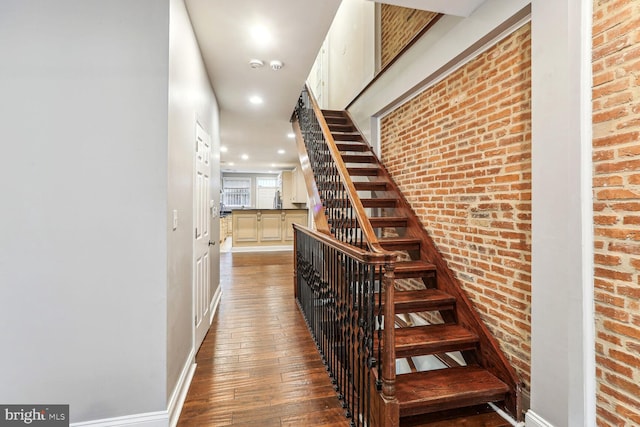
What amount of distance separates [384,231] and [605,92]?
Result: 8.26 ft

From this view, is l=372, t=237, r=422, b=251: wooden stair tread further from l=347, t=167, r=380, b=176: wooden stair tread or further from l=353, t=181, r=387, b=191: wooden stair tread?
l=347, t=167, r=380, b=176: wooden stair tread

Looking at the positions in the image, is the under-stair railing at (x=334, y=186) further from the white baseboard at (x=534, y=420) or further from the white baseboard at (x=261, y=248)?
the white baseboard at (x=261, y=248)

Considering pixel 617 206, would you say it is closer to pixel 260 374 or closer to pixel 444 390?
pixel 444 390

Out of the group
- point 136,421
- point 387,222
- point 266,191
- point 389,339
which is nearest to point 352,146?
point 387,222

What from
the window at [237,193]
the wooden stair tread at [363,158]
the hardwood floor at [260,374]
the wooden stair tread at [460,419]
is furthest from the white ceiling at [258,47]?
the window at [237,193]

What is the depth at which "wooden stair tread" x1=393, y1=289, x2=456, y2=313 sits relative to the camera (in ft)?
7.48

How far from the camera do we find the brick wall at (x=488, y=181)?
1.87 metres

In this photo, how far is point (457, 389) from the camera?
1.83 m

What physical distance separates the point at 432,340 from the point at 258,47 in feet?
8.98

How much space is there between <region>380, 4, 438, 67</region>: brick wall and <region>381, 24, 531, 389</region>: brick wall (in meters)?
0.77

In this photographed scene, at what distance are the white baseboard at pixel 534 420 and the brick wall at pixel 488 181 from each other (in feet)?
0.54

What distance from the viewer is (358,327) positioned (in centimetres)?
182

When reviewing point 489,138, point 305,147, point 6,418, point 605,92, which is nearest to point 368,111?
point 305,147

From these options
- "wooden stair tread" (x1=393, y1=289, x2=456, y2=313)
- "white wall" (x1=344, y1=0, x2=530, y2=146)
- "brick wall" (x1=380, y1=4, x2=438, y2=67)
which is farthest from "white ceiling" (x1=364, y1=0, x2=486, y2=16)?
"wooden stair tread" (x1=393, y1=289, x2=456, y2=313)
